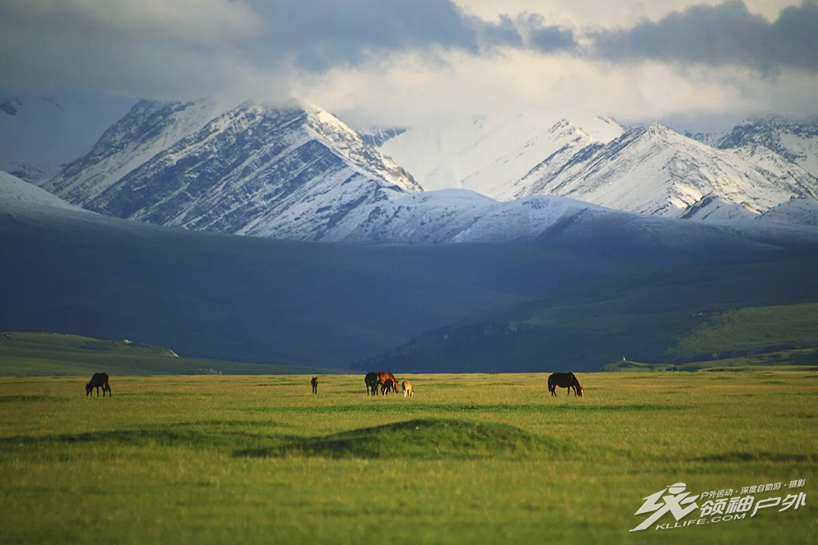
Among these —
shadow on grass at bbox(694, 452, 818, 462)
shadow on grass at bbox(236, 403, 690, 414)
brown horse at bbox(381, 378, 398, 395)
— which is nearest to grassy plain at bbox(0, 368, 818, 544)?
shadow on grass at bbox(694, 452, 818, 462)

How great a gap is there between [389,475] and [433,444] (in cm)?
713

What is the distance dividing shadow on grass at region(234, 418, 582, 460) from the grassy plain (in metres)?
0.10

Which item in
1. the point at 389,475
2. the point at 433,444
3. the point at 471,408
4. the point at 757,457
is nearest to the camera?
the point at 389,475

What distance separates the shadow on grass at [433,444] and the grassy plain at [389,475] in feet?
0.32

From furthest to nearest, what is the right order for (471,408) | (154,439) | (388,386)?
(388,386) < (471,408) < (154,439)

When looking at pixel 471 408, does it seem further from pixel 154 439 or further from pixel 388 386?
pixel 154 439

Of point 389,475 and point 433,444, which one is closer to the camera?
point 389,475

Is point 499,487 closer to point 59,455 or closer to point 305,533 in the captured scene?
point 305,533

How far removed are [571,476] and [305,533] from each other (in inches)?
466

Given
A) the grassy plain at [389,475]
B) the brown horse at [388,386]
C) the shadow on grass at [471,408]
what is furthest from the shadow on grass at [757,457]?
the brown horse at [388,386]

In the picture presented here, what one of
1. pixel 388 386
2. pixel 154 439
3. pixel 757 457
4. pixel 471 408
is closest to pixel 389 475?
pixel 154 439

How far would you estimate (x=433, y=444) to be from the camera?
42.9 meters

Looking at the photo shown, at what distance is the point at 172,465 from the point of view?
38.8 m

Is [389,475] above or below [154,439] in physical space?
below
